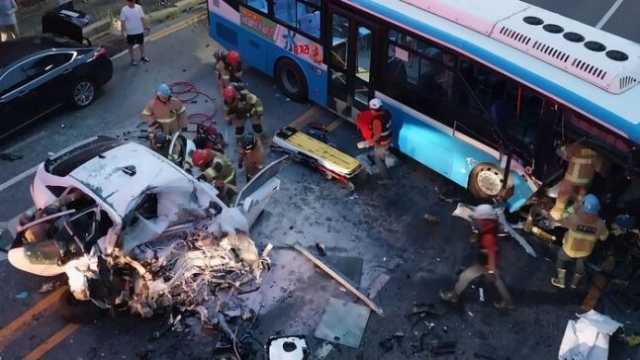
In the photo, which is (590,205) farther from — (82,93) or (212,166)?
(82,93)

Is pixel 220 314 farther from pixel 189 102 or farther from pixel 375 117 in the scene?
pixel 189 102

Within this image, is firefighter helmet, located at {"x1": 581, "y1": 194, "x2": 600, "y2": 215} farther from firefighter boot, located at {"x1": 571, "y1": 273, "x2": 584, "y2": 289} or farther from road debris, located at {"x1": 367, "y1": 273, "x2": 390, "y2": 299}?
road debris, located at {"x1": 367, "y1": 273, "x2": 390, "y2": 299}

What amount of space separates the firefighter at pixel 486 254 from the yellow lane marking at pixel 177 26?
370 inches

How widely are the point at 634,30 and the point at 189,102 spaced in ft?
34.6

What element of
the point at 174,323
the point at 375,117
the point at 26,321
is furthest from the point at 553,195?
the point at 26,321

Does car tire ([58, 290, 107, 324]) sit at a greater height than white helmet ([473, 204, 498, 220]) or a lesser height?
lesser

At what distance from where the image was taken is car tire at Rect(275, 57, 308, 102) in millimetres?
13227

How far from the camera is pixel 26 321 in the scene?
9406 millimetres

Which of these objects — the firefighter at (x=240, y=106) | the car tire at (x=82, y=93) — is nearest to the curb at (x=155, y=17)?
the car tire at (x=82, y=93)

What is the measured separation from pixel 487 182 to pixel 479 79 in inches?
62.7

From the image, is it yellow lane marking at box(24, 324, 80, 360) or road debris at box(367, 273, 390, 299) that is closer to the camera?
yellow lane marking at box(24, 324, 80, 360)

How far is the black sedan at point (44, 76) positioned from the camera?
1209cm

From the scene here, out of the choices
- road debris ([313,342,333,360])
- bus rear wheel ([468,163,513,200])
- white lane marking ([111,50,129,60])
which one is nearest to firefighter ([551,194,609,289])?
bus rear wheel ([468,163,513,200])

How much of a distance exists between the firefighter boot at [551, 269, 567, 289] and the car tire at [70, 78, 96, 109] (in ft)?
29.0
